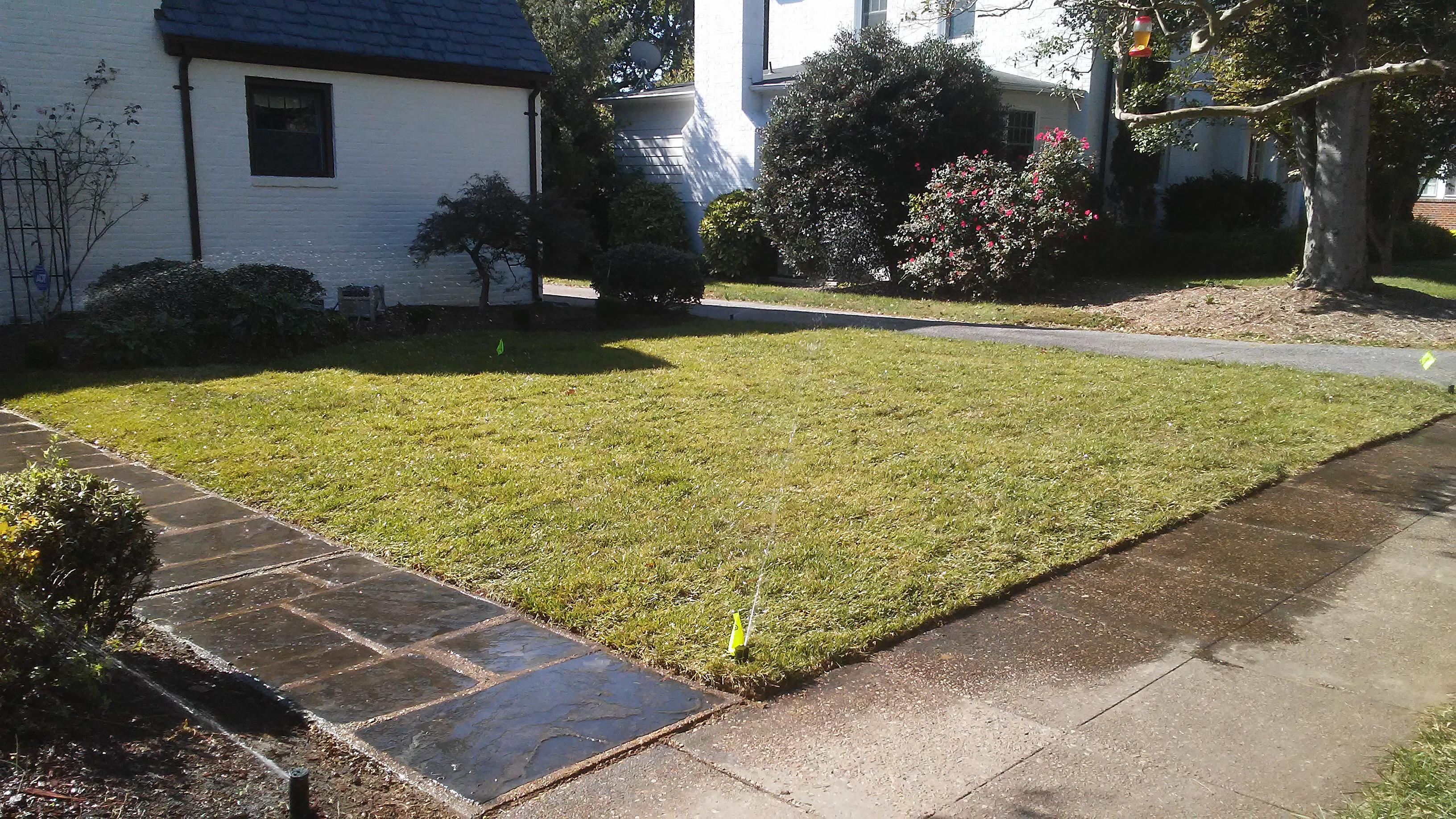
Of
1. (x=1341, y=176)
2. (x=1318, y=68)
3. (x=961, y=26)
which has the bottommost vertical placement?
(x=1341, y=176)

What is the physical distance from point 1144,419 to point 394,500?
5569 millimetres

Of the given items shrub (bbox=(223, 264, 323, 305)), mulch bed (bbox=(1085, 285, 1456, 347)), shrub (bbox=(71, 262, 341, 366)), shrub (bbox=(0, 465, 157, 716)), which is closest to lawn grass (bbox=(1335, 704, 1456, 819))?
shrub (bbox=(0, 465, 157, 716))

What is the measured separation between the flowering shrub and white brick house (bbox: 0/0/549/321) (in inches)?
252

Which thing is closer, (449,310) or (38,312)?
(38,312)

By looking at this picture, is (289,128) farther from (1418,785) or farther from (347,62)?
(1418,785)

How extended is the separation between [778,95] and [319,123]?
379 inches

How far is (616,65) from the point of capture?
3769 cm

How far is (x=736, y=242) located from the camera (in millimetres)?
21062

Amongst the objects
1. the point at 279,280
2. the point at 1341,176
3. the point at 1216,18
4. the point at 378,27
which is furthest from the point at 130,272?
the point at 1341,176

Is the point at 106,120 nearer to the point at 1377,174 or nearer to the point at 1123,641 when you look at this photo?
the point at 1123,641

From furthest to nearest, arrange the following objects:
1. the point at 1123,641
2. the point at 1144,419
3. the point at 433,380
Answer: the point at 433,380 < the point at 1144,419 < the point at 1123,641

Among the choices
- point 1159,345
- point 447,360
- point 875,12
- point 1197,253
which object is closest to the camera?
point 447,360

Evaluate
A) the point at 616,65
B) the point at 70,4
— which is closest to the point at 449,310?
the point at 70,4

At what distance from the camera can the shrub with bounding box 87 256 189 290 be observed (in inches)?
460
